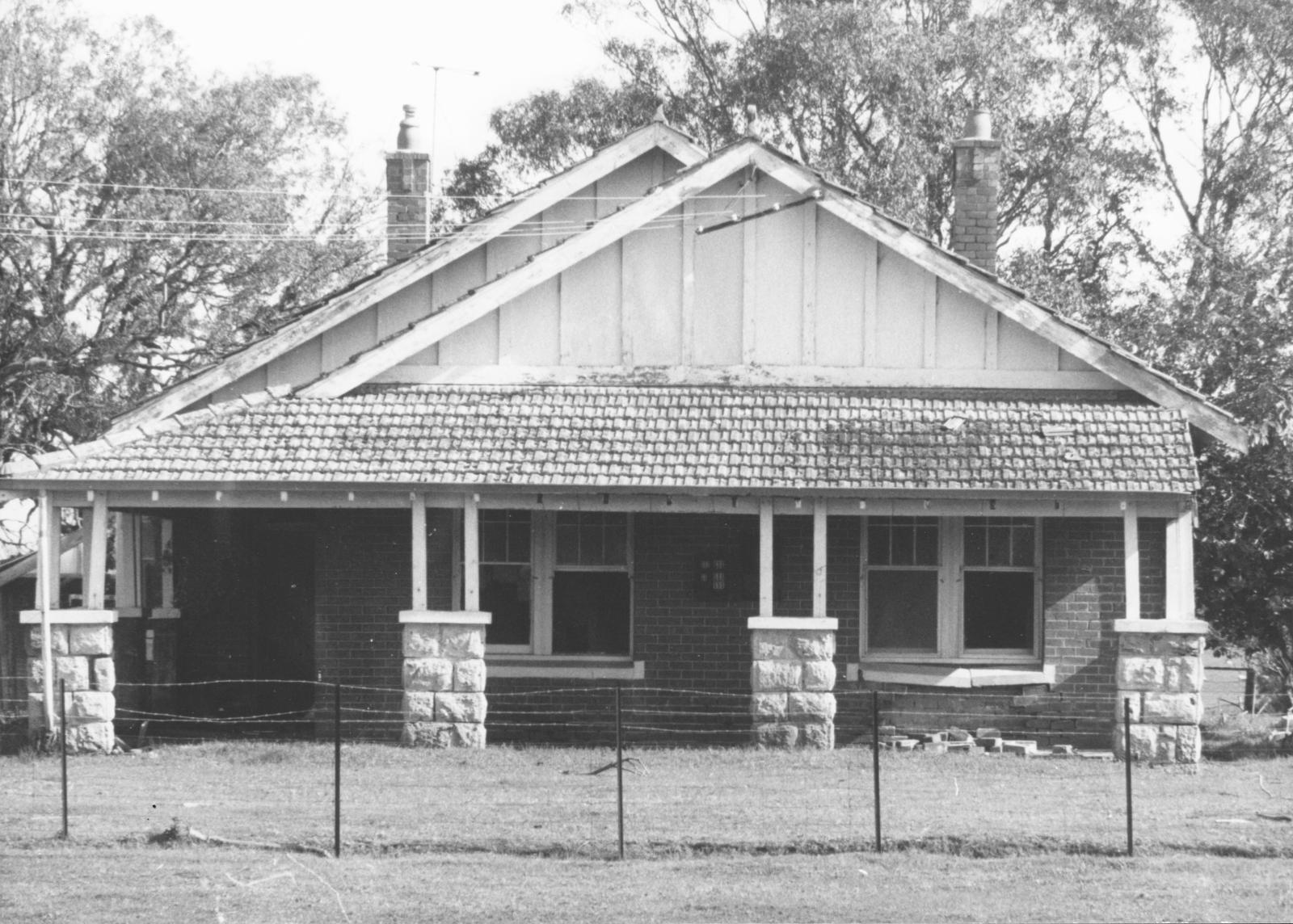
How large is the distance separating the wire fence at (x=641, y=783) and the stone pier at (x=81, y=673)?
0.35 m

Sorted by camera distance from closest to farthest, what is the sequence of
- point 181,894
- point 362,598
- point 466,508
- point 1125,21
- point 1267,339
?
point 181,894, point 466,508, point 362,598, point 1267,339, point 1125,21

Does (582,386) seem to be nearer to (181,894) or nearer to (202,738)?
(202,738)

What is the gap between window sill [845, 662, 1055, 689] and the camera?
17.6m

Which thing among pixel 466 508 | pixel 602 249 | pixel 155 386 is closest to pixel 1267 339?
pixel 602 249

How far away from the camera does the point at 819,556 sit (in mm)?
16859

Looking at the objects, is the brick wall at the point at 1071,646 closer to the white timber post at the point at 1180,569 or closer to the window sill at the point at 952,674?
the window sill at the point at 952,674

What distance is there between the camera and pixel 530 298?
1802 cm

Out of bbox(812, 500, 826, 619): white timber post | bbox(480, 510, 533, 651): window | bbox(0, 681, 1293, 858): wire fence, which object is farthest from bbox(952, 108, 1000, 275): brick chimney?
bbox(480, 510, 533, 651): window

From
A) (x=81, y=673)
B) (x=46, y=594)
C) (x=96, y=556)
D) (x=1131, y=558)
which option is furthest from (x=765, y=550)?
(x=46, y=594)

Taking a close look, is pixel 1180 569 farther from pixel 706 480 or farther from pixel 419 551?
pixel 419 551

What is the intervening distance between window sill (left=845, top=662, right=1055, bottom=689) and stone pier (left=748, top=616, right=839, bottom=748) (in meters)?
1.25

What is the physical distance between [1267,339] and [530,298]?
1053 cm

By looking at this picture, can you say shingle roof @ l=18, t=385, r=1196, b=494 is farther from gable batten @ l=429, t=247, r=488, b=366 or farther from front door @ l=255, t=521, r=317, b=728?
front door @ l=255, t=521, r=317, b=728

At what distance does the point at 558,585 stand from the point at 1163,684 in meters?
5.91
